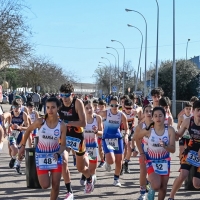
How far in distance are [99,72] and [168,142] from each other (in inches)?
4229

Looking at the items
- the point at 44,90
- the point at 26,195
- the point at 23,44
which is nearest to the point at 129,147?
the point at 26,195

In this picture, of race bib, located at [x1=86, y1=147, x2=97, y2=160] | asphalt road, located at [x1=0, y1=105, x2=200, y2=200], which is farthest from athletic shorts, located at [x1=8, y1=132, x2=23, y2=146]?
race bib, located at [x1=86, y1=147, x2=97, y2=160]

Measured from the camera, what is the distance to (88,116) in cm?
1109

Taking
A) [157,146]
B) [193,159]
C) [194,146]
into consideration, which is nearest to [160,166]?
[157,146]

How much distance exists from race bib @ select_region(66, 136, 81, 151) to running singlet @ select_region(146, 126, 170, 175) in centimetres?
162

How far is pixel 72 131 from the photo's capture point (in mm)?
8922

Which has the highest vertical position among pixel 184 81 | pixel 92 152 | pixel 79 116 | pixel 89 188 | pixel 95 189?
pixel 184 81

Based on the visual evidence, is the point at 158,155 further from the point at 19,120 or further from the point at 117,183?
the point at 19,120

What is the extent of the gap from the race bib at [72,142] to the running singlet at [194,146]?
77.1 inches

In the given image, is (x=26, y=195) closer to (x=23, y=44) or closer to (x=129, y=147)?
(x=129, y=147)

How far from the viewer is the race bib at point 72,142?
8875mm

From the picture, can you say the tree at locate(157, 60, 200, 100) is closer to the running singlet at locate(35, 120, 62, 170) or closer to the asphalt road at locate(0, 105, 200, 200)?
the asphalt road at locate(0, 105, 200, 200)

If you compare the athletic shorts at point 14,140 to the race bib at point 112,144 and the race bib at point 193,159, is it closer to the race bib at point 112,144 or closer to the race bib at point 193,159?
the race bib at point 112,144

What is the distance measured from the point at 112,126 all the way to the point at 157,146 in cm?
354
